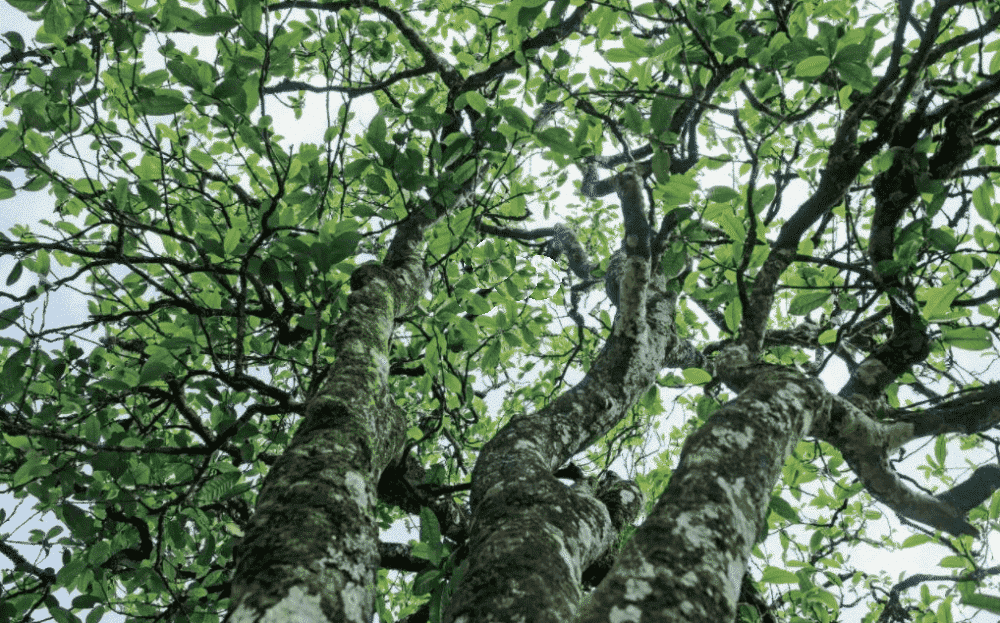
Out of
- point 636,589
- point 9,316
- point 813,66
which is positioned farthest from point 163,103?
point 813,66

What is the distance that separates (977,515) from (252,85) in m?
5.11

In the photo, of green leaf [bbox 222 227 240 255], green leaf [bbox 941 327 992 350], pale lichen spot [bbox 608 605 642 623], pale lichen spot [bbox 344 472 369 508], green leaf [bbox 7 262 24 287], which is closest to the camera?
pale lichen spot [bbox 608 605 642 623]

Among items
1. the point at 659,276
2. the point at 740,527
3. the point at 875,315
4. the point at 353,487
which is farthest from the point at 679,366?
the point at 353,487

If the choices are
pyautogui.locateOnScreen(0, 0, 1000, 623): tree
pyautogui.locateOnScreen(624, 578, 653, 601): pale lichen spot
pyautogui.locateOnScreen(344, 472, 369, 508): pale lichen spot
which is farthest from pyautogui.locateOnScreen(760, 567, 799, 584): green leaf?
pyautogui.locateOnScreen(344, 472, 369, 508): pale lichen spot

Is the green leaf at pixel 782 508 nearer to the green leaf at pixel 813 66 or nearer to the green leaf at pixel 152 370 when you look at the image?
the green leaf at pixel 813 66

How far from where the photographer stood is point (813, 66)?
2.64 metres

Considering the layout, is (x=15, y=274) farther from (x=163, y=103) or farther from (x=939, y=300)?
(x=939, y=300)

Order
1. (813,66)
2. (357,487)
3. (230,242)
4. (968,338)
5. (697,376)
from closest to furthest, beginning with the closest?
(357,487), (813,66), (968,338), (230,242), (697,376)

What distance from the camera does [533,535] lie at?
1.97m

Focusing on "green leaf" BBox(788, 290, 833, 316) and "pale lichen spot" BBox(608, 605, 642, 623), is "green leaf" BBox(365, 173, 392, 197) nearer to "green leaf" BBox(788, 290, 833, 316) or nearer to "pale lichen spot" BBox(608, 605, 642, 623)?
"pale lichen spot" BBox(608, 605, 642, 623)

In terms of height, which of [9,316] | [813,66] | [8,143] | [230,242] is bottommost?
[9,316]

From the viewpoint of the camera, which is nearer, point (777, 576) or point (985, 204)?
point (985, 204)

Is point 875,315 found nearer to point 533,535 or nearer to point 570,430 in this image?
point 570,430

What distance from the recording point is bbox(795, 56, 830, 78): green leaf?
262 cm
